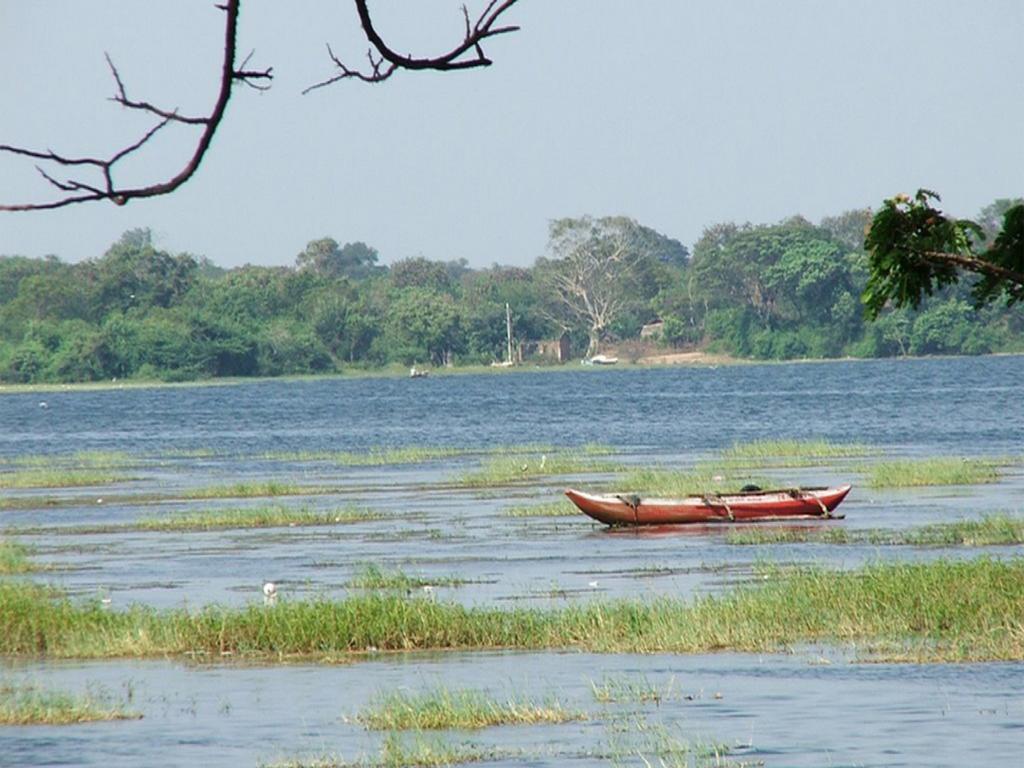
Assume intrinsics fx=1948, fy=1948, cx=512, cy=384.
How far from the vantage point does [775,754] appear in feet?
56.7

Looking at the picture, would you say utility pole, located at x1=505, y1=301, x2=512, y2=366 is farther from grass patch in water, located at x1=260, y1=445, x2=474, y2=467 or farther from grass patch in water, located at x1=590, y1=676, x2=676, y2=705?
grass patch in water, located at x1=590, y1=676, x2=676, y2=705

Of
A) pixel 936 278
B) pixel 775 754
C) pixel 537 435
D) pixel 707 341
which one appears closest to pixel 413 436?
pixel 537 435

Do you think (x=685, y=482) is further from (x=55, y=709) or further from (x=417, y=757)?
(x=417, y=757)

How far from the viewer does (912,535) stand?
3472 cm

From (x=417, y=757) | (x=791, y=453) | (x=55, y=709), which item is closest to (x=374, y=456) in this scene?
(x=791, y=453)

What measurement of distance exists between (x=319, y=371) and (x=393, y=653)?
162m

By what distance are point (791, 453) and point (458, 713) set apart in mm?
43647

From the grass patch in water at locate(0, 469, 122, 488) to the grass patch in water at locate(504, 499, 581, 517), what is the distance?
1840 cm

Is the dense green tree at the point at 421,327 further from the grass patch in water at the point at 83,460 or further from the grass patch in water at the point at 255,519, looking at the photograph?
the grass patch in water at the point at 255,519

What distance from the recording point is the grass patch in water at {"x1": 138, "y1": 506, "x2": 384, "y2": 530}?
4238cm

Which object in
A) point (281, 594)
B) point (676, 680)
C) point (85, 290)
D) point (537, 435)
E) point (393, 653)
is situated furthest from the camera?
point (85, 290)

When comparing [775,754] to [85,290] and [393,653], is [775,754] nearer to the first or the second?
[393,653]

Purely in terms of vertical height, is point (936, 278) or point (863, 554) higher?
point (936, 278)

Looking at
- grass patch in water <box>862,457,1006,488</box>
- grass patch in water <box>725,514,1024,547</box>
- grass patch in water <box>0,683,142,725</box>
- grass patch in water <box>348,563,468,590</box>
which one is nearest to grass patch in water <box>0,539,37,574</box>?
grass patch in water <box>348,563,468,590</box>
